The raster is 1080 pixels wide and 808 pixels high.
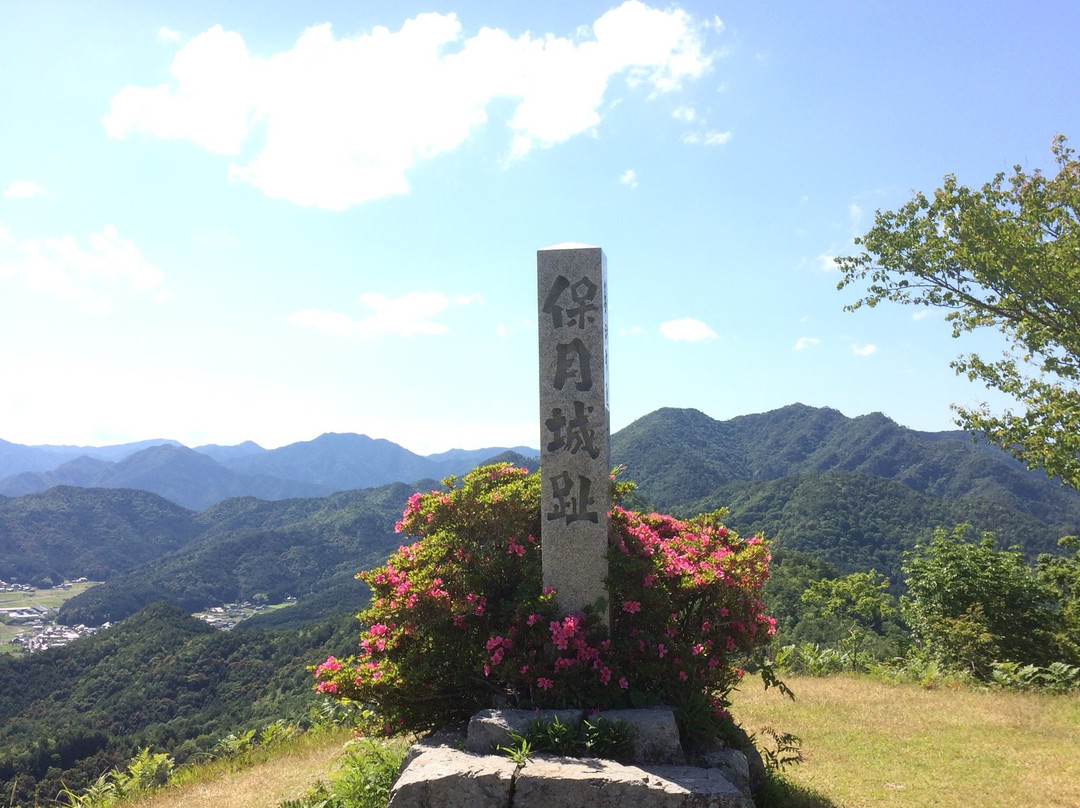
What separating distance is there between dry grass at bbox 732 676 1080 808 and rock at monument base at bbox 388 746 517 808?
10.2 feet

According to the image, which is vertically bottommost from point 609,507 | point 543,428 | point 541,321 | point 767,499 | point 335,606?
point 335,606

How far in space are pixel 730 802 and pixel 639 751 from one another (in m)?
0.76

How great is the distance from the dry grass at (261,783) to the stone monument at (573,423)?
3315 mm

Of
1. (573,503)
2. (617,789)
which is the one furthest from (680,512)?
(617,789)

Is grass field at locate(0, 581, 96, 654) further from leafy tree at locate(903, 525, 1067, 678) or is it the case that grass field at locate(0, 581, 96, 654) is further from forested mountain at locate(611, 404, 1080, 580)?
leafy tree at locate(903, 525, 1067, 678)

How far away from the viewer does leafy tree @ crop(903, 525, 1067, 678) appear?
36.5 ft

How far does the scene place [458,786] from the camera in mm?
4230

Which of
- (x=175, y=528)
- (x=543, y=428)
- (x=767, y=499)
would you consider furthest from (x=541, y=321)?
(x=175, y=528)

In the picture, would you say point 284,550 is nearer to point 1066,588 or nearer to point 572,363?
point 1066,588

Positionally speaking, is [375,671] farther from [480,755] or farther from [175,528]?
[175,528]

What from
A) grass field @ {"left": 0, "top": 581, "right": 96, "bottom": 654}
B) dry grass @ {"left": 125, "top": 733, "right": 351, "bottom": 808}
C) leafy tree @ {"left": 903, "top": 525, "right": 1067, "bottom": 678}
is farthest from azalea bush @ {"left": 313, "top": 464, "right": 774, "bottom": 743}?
grass field @ {"left": 0, "top": 581, "right": 96, "bottom": 654}

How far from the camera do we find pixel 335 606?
247 feet

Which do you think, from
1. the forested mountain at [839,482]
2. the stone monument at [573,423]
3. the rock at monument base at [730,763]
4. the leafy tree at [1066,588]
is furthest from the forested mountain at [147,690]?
the forested mountain at [839,482]

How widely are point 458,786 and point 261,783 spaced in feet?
12.8
